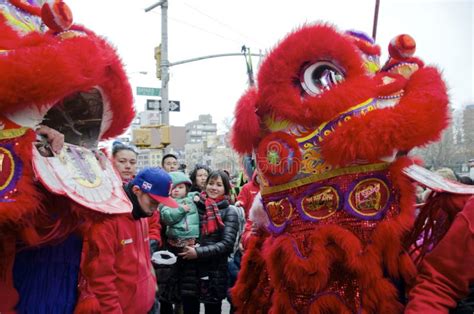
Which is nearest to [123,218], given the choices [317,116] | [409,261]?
[317,116]

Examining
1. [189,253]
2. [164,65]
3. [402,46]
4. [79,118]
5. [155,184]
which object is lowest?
[189,253]

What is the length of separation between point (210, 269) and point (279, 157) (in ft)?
6.77

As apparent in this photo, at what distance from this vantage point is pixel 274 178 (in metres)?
2.05

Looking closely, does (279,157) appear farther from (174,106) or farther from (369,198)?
(174,106)

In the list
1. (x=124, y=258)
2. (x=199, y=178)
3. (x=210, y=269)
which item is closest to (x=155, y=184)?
(x=124, y=258)

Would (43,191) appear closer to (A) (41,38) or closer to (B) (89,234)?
(B) (89,234)

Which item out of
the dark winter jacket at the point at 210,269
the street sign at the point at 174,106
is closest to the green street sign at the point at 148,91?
the street sign at the point at 174,106

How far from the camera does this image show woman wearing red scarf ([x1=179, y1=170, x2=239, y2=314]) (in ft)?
12.2

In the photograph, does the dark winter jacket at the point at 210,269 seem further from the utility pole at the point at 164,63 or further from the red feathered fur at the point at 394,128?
the utility pole at the point at 164,63

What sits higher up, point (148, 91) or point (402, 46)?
point (148, 91)

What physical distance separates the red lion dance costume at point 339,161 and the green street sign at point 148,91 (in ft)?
29.8

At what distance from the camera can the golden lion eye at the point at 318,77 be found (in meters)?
1.96

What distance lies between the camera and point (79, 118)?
89.4 inches

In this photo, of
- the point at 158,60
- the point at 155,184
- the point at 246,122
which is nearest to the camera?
the point at 246,122
